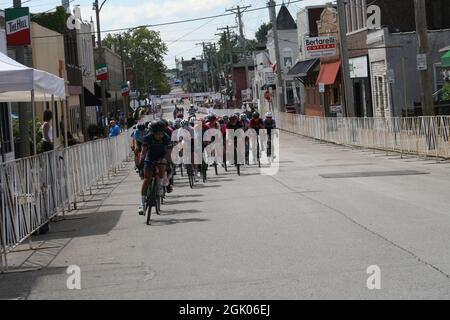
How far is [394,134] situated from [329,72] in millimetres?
25640

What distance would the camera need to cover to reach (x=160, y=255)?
1042 centimetres

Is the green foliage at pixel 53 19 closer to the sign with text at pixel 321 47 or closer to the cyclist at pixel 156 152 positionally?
the sign with text at pixel 321 47

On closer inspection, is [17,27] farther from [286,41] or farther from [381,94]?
[286,41]

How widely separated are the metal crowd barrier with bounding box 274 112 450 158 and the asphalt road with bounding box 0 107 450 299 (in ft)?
14.2

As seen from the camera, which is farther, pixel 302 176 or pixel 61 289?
pixel 302 176

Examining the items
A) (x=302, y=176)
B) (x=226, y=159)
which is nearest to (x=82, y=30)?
(x=226, y=159)

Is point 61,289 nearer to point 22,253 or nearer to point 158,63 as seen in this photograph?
point 22,253

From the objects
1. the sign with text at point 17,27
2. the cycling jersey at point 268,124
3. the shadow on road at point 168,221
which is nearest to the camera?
the shadow on road at point 168,221

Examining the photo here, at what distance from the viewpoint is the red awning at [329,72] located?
5072cm

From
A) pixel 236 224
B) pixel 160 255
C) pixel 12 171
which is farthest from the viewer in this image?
pixel 236 224

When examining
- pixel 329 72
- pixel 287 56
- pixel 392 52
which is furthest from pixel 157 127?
pixel 287 56

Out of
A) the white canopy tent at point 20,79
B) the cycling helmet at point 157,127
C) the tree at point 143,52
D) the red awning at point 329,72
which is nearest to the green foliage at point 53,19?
the red awning at point 329,72

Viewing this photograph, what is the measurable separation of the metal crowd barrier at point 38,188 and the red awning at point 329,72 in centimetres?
3075
